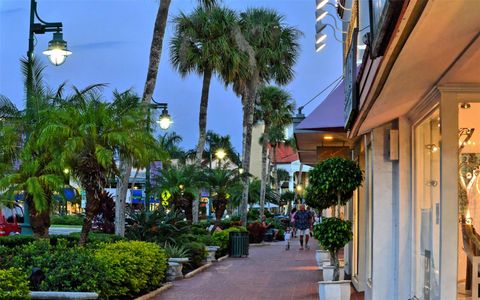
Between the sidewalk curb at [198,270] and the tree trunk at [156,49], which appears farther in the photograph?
the tree trunk at [156,49]

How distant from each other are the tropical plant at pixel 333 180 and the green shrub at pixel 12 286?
5.22 meters

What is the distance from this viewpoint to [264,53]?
133ft

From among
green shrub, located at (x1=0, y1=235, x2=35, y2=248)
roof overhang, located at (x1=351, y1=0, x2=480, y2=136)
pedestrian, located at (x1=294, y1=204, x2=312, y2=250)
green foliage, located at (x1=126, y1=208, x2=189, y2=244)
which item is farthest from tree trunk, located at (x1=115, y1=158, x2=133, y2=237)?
pedestrian, located at (x1=294, y1=204, x2=312, y2=250)

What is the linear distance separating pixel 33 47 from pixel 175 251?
Answer: 6.12 metres

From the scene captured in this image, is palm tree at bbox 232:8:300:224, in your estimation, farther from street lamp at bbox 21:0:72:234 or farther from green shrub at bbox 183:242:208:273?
street lamp at bbox 21:0:72:234

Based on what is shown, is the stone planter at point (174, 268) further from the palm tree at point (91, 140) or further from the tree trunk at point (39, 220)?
the palm tree at point (91, 140)

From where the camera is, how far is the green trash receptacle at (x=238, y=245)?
28375 millimetres

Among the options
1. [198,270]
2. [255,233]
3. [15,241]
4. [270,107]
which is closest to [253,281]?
[198,270]

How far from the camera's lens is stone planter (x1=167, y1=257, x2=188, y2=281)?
1850 centimetres

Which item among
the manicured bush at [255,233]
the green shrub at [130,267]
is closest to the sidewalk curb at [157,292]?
the green shrub at [130,267]

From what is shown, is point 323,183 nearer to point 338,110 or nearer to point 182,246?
point 338,110

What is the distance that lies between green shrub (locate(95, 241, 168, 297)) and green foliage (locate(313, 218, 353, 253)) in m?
3.29

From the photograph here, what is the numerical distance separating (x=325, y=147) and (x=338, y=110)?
522cm

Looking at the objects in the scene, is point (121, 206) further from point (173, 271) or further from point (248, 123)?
point (248, 123)
